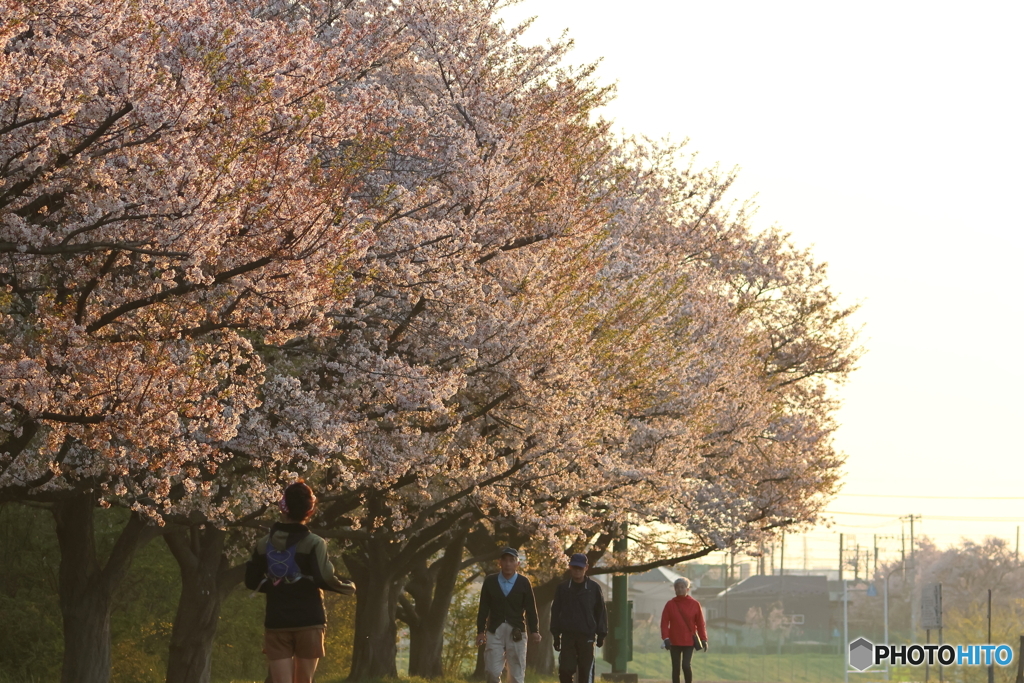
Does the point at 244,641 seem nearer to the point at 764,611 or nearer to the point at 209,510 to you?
the point at 209,510

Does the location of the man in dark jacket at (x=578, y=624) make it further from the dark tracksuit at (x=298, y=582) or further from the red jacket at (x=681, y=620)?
the dark tracksuit at (x=298, y=582)

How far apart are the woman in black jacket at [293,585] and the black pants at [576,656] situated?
6.66 m

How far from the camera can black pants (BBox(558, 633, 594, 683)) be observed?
49.5 feet

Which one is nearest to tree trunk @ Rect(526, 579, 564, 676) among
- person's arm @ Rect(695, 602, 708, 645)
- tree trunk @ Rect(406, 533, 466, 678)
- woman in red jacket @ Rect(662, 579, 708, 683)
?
tree trunk @ Rect(406, 533, 466, 678)

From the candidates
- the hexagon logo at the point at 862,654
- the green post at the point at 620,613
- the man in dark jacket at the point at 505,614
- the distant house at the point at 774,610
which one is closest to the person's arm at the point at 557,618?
the man in dark jacket at the point at 505,614

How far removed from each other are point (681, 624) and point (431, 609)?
18.3m

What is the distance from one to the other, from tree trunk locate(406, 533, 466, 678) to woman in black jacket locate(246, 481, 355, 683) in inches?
985

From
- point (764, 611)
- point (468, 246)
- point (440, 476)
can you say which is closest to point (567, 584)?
point (468, 246)

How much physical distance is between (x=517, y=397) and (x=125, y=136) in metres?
8.77

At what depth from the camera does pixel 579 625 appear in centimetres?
1504

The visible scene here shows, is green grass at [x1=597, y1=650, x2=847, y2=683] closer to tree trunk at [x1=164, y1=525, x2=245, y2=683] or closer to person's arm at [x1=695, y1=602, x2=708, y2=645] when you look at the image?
tree trunk at [x1=164, y1=525, x2=245, y2=683]

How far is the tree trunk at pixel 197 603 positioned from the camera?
2214 cm

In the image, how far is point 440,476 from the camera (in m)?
23.4

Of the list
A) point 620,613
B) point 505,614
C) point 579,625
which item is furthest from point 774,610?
point 505,614
